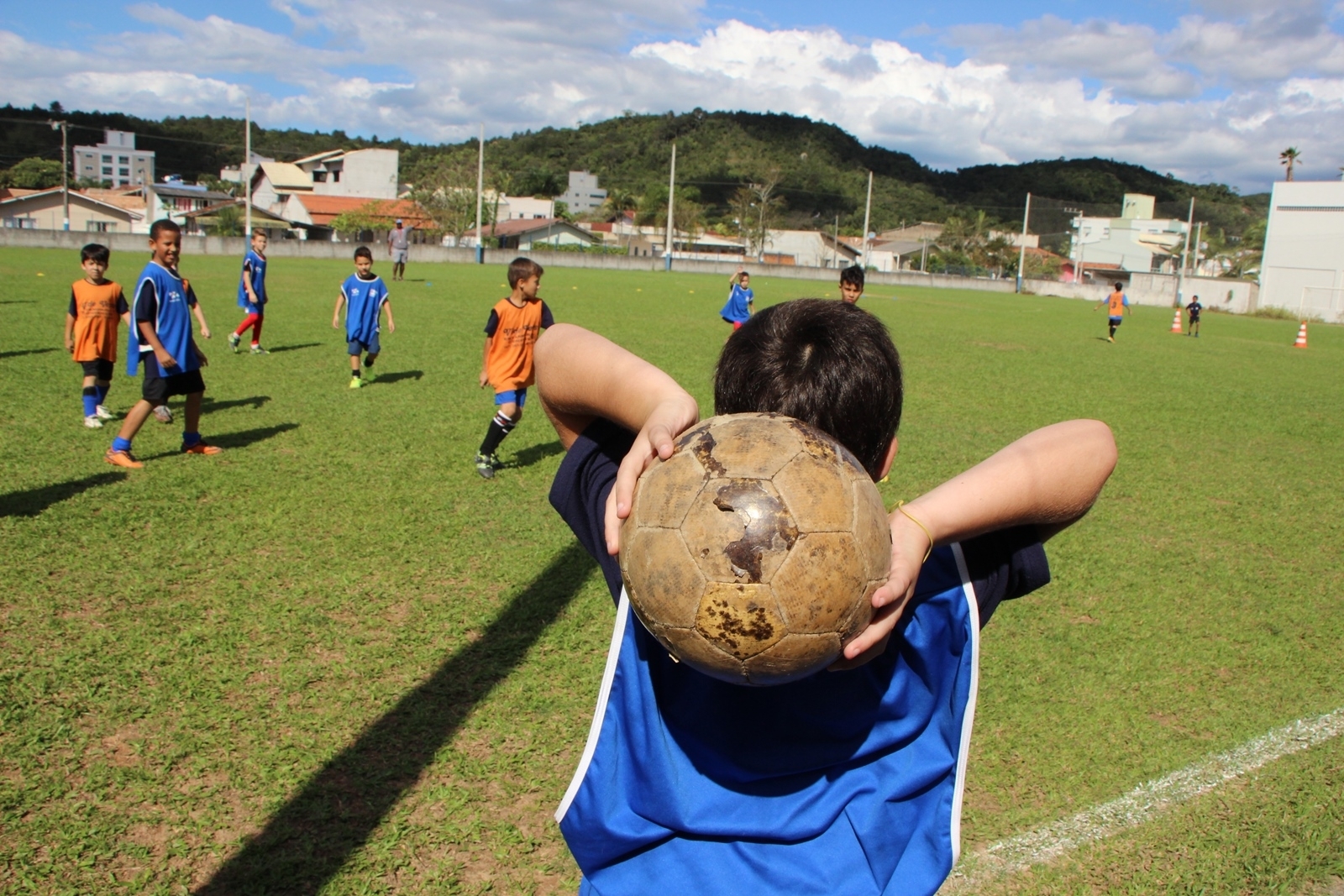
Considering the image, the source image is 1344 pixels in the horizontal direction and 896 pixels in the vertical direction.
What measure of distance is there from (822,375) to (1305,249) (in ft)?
198

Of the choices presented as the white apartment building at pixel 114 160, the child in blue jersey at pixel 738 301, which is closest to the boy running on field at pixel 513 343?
the child in blue jersey at pixel 738 301

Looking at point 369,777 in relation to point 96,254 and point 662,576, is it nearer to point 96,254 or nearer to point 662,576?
point 662,576

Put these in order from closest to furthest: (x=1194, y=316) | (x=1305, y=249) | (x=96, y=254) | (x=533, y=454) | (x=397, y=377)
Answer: (x=96, y=254) < (x=533, y=454) < (x=397, y=377) < (x=1194, y=316) < (x=1305, y=249)

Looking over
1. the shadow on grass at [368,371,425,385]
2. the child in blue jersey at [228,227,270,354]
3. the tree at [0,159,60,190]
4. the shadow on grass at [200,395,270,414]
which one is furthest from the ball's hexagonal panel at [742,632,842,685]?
the tree at [0,159,60,190]

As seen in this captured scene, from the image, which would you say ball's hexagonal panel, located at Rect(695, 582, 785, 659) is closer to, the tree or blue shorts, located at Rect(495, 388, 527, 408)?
blue shorts, located at Rect(495, 388, 527, 408)

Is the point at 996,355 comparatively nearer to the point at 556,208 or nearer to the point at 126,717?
the point at 126,717

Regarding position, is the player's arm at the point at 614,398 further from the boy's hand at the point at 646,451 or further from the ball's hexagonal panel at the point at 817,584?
the ball's hexagonal panel at the point at 817,584

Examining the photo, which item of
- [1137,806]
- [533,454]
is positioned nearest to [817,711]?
[1137,806]

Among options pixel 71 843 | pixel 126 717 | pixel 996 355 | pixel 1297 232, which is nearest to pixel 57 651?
pixel 126 717

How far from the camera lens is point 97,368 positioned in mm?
9250

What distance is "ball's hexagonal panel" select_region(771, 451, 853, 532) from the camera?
4.13ft

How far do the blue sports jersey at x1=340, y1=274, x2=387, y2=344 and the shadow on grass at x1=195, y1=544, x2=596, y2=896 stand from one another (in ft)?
24.4

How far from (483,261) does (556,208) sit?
53524mm

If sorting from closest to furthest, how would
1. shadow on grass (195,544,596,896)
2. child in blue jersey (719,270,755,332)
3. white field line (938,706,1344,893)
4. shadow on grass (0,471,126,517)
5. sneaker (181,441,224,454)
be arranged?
1. shadow on grass (195,544,596,896)
2. white field line (938,706,1344,893)
3. shadow on grass (0,471,126,517)
4. sneaker (181,441,224,454)
5. child in blue jersey (719,270,755,332)
